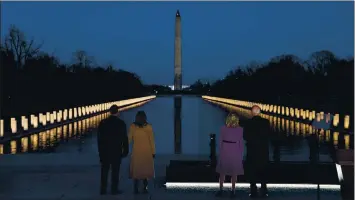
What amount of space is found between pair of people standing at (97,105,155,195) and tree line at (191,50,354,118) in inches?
1207

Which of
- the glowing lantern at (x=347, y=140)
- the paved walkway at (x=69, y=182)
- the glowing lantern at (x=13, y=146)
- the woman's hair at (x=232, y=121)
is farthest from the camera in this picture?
the glowing lantern at (x=347, y=140)

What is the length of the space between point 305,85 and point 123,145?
72.0 metres

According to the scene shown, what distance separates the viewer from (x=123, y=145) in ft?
37.4

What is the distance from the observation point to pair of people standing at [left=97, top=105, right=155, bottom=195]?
446 inches

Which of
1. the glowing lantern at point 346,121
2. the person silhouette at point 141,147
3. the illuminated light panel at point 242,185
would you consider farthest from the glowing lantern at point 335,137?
the person silhouette at point 141,147

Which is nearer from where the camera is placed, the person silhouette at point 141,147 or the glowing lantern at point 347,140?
the person silhouette at point 141,147

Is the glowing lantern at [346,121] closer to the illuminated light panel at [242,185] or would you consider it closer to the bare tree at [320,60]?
the illuminated light panel at [242,185]

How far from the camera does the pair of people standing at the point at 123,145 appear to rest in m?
11.3

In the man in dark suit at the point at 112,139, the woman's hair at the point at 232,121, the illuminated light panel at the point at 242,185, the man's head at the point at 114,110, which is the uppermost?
the man's head at the point at 114,110

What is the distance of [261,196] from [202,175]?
2.17 meters

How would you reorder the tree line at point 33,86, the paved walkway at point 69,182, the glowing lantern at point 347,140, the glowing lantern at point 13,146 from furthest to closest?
the tree line at point 33,86 < the glowing lantern at point 347,140 < the glowing lantern at point 13,146 < the paved walkway at point 69,182

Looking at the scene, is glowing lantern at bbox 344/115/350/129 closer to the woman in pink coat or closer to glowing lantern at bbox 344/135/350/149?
glowing lantern at bbox 344/135/350/149

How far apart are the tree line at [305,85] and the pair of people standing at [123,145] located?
3065 centimetres

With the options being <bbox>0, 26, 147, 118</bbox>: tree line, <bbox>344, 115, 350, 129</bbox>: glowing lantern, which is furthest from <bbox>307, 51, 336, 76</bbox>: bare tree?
<bbox>344, 115, 350, 129</bbox>: glowing lantern
